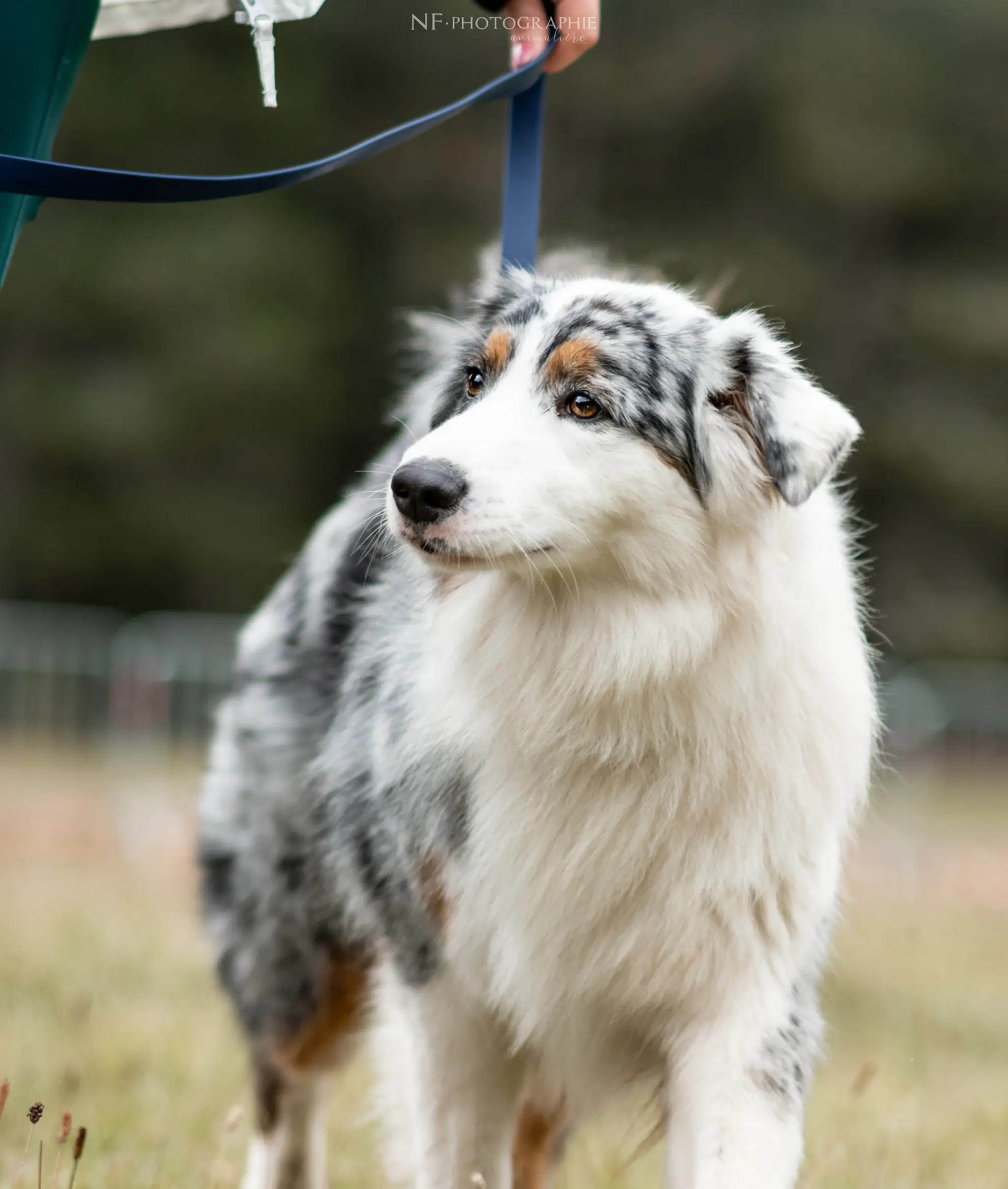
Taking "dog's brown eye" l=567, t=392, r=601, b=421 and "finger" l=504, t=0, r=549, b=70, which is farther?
"finger" l=504, t=0, r=549, b=70

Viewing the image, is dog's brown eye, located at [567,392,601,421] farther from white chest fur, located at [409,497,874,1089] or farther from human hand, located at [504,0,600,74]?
human hand, located at [504,0,600,74]

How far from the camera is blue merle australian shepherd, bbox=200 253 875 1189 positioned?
3053 mm

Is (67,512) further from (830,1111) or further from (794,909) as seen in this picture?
(794,909)

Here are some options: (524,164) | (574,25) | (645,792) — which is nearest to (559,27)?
(574,25)

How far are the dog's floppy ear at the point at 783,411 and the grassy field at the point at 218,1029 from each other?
118cm

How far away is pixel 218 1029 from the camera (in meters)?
5.85

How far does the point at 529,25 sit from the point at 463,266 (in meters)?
16.8

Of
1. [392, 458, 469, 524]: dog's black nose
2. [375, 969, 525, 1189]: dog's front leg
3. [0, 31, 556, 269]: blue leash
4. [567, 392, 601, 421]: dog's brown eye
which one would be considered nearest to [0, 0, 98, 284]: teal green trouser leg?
[0, 31, 556, 269]: blue leash

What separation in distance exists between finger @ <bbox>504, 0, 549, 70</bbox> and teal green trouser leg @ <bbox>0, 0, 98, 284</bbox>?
1.19 meters

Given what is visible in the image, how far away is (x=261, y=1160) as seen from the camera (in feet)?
14.1

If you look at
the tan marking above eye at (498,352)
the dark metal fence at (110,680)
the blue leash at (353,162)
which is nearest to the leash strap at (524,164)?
the blue leash at (353,162)

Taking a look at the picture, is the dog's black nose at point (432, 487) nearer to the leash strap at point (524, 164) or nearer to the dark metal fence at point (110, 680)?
the leash strap at point (524, 164)

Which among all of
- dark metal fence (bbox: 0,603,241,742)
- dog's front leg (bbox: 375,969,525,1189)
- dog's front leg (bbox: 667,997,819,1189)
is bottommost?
dark metal fence (bbox: 0,603,241,742)

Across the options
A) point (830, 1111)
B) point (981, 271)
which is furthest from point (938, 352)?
point (830, 1111)
